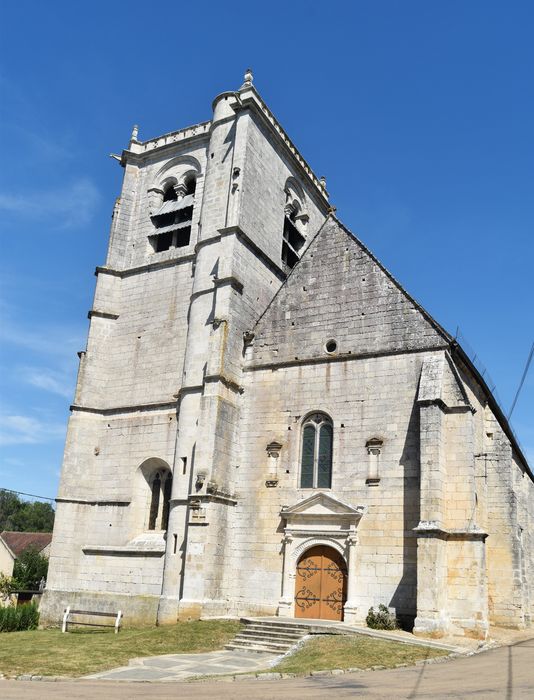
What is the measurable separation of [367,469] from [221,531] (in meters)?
4.84

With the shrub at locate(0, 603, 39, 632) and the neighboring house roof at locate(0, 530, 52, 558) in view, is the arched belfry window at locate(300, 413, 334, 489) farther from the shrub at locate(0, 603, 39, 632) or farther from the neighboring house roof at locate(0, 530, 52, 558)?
the neighboring house roof at locate(0, 530, 52, 558)

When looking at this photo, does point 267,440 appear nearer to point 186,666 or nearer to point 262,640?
point 262,640

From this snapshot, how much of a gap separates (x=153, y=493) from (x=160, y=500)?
0.45 m

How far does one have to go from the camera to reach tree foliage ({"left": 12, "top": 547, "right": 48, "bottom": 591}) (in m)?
44.8

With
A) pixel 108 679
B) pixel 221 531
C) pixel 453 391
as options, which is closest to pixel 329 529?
pixel 221 531

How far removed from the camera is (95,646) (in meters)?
16.3

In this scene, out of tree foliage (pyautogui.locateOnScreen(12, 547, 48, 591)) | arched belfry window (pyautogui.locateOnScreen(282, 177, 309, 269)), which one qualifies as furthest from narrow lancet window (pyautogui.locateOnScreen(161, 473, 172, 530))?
tree foliage (pyautogui.locateOnScreen(12, 547, 48, 591))

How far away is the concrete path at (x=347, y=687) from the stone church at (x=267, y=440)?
4.93 m

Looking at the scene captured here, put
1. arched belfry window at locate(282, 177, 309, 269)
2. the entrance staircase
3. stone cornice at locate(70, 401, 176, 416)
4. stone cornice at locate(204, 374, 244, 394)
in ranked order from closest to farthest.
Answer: the entrance staircase
stone cornice at locate(204, 374, 244, 394)
stone cornice at locate(70, 401, 176, 416)
arched belfry window at locate(282, 177, 309, 269)

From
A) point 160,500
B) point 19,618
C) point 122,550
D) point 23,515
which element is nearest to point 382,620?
point 160,500

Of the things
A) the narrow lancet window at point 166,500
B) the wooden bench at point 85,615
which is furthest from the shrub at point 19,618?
the narrow lancet window at point 166,500

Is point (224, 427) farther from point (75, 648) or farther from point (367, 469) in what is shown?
point (75, 648)

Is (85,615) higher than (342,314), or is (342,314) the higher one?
(342,314)

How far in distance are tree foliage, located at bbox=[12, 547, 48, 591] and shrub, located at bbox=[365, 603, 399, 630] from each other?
31978mm
